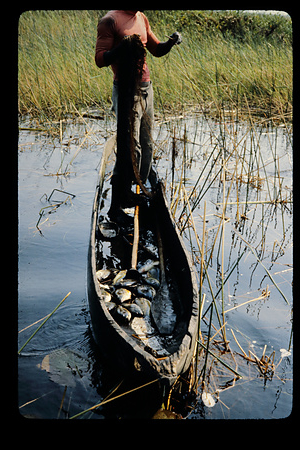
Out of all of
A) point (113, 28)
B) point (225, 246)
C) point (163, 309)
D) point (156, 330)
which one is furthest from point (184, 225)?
point (113, 28)

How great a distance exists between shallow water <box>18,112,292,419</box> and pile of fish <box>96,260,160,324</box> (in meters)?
0.22

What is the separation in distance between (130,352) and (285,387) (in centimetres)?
92

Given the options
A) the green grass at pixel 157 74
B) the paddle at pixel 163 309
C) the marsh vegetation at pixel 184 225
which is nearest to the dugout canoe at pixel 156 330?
the paddle at pixel 163 309

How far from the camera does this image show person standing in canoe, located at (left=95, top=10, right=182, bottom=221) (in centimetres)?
341

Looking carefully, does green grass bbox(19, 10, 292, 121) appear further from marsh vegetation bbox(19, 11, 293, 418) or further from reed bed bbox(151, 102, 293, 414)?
reed bed bbox(151, 102, 293, 414)

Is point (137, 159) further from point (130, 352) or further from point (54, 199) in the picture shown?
point (130, 352)

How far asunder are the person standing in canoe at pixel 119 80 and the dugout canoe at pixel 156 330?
208 mm

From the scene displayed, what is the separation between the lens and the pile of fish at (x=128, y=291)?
2.56 meters

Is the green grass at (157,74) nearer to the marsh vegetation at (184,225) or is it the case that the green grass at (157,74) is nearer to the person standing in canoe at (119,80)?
the marsh vegetation at (184,225)

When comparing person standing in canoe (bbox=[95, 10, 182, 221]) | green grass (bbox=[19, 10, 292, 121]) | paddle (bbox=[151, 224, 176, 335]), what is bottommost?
paddle (bbox=[151, 224, 176, 335])

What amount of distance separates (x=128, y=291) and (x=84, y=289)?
20.3 inches

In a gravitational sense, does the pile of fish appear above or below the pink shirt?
below

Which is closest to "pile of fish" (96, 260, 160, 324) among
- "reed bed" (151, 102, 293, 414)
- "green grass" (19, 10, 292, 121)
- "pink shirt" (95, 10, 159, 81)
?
"reed bed" (151, 102, 293, 414)
